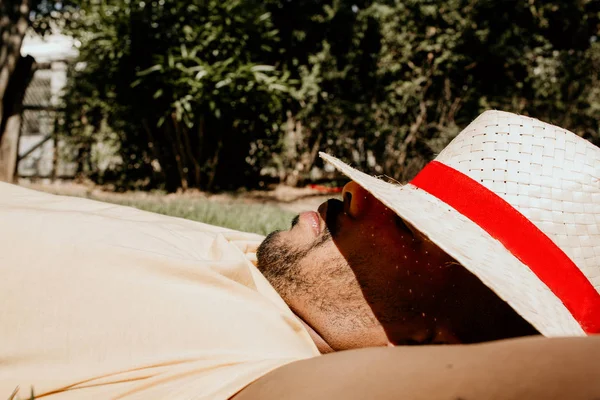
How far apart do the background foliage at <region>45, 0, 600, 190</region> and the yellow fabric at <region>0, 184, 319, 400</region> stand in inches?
290

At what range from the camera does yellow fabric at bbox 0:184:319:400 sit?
135cm

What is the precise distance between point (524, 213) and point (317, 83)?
931cm

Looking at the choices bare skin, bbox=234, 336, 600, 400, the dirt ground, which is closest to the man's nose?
bare skin, bbox=234, 336, 600, 400

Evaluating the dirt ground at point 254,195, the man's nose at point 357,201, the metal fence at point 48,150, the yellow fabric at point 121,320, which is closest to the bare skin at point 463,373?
the yellow fabric at point 121,320

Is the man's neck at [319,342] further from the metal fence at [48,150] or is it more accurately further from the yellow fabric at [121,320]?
the metal fence at [48,150]

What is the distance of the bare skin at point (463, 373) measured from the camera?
81 cm

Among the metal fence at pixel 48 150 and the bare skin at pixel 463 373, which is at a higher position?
the bare skin at pixel 463 373

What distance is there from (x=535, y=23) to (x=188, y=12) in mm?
7354

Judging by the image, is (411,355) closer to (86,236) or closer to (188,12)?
(86,236)

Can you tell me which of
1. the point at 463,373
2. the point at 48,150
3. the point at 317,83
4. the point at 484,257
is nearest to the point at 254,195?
the point at 317,83

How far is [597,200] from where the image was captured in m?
1.53

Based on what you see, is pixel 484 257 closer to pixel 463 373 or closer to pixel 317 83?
pixel 463 373

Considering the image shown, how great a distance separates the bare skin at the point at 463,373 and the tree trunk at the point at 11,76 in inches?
314

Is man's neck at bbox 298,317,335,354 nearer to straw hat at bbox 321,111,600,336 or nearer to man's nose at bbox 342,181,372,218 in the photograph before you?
man's nose at bbox 342,181,372,218
